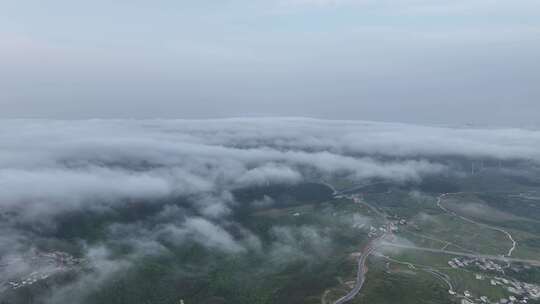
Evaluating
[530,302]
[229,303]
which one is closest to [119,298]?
[229,303]

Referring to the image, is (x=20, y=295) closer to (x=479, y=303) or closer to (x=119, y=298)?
(x=119, y=298)

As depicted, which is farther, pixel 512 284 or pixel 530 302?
pixel 512 284

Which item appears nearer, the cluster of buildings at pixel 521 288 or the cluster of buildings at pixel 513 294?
the cluster of buildings at pixel 513 294

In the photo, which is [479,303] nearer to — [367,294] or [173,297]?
[367,294]

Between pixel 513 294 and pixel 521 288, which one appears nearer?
Answer: pixel 513 294

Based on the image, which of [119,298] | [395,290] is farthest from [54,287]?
[395,290]

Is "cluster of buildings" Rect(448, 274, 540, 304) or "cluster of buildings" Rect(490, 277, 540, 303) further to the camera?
"cluster of buildings" Rect(490, 277, 540, 303)

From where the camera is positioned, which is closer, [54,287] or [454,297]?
[454,297]

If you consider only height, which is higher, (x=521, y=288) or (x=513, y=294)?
(x=521, y=288)
